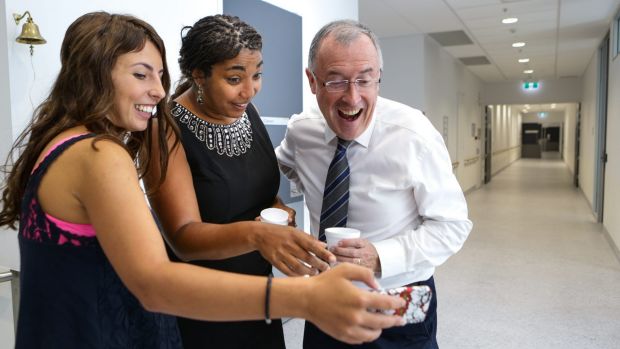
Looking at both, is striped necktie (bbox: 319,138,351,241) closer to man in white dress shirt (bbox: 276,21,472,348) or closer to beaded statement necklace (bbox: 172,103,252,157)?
man in white dress shirt (bbox: 276,21,472,348)

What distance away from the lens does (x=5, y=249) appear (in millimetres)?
2039

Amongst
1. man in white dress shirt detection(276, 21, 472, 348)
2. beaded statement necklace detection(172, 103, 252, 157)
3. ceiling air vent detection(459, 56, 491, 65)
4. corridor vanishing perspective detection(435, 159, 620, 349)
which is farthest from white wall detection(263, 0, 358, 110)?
ceiling air vent detection(459, 56, 491, 65)

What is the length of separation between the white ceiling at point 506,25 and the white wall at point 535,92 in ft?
11.7

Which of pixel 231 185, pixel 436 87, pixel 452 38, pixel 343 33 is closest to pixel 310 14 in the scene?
pixel 343 33

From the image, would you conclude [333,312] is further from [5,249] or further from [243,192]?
[5,249]

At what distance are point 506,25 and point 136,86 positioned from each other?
731cm

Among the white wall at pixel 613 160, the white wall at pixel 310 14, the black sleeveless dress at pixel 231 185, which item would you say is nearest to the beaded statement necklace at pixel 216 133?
the black sleeveless dress at pixel 231 185

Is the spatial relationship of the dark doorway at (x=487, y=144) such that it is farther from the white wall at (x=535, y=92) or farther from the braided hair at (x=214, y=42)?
the braided hair at (x=214, y=42)

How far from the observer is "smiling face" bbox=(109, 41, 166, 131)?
3.22 feet

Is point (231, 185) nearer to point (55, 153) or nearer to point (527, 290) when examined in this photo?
point (55, 153)

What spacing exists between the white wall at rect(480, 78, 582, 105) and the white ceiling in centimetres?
357

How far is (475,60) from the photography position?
10.5 meters

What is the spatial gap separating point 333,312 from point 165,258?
310 millimetres

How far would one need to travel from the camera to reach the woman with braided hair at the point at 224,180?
1.10 metres
